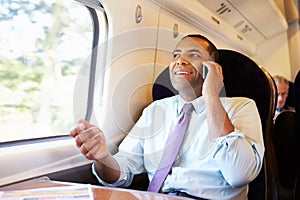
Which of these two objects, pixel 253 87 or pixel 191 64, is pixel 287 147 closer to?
pixel 253 87

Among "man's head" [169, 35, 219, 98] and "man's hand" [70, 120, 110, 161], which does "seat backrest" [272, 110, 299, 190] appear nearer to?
"man's head" [169, 35, 219, 98]

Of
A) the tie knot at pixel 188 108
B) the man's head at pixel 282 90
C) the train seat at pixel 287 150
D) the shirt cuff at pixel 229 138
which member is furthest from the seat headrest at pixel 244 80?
the man's head at pixel 282 90

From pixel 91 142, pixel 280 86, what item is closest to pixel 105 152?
pixel 91 142

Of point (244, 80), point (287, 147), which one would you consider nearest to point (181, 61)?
point (244, 80)

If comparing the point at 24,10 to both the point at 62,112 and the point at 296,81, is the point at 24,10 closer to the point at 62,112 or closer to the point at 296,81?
the point at 62,112

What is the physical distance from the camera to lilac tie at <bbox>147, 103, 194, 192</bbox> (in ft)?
3.83

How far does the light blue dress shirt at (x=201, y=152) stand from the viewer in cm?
101

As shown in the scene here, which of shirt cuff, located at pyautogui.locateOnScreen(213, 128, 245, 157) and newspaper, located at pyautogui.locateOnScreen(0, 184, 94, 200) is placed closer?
newspaper, located at pyautogui.locateOnScreen(0, 184, 94, 200)

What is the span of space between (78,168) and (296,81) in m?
1.12

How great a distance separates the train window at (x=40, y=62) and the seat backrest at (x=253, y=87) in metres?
0.47

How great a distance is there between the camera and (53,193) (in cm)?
82

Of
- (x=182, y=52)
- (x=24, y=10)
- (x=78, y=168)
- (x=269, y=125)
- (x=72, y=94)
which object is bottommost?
(x=78, y=168)

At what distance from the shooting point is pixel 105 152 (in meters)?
1.10

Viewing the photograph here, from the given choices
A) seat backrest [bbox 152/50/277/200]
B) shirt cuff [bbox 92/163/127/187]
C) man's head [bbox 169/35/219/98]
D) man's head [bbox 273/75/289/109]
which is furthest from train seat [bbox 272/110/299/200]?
man's head [bbox 273/75/289/109]
